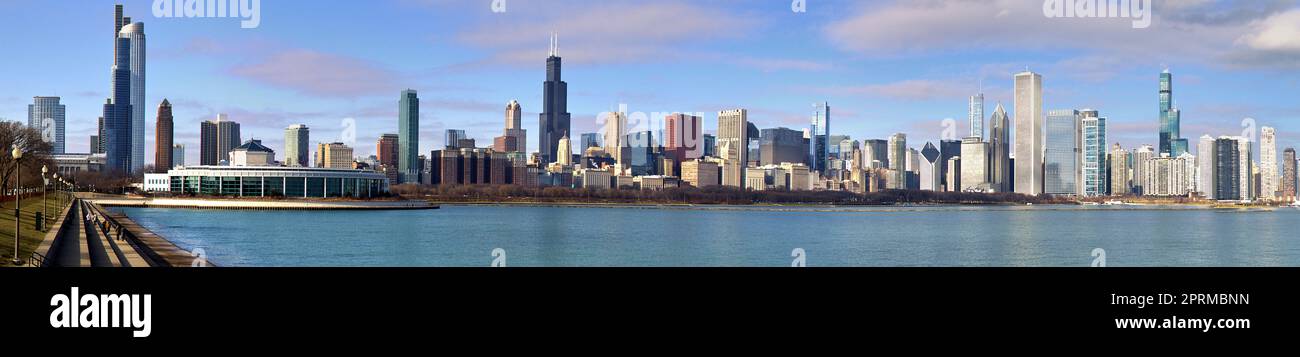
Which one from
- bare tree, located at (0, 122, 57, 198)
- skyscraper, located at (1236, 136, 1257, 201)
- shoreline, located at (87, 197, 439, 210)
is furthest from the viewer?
shoreline, located at (87, 197, 439, 210)

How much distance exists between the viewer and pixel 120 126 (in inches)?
4899

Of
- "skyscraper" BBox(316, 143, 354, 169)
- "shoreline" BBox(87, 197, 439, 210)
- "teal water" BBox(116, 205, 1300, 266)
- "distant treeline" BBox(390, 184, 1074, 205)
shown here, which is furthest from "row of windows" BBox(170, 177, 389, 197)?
"teal water" BBox(116, 205, 1300, 266)

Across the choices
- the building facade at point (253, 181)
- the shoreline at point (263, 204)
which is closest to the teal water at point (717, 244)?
the shoreline at point (263, 204)

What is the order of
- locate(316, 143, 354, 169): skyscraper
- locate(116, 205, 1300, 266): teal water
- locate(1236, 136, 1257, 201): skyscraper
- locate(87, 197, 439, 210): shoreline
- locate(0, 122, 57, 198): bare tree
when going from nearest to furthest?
locate(116, 205, 1300, 266): teal water < locate(0, 122, 57, 198): bare tree < locate(1236, 136, 1257, 201): skyscraper < locate(87, 197, 439, 210): shoreline < locate(316, 143, 354, 169): skyscraper

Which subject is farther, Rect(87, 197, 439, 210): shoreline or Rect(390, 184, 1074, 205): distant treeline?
Rect(390, 184, 1074, 205): distant treeline

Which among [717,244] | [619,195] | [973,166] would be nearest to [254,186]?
[619,195]

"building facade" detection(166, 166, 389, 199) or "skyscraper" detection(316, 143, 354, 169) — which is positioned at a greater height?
"skyscraper" detection(316, 143, 354, 169)

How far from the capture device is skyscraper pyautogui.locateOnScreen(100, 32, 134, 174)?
67500 mm

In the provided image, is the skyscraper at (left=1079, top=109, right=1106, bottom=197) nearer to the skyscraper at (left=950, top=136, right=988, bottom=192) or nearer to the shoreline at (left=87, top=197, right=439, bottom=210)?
the skyscraper at (left=950, top=136, right=988, bottom=192)
